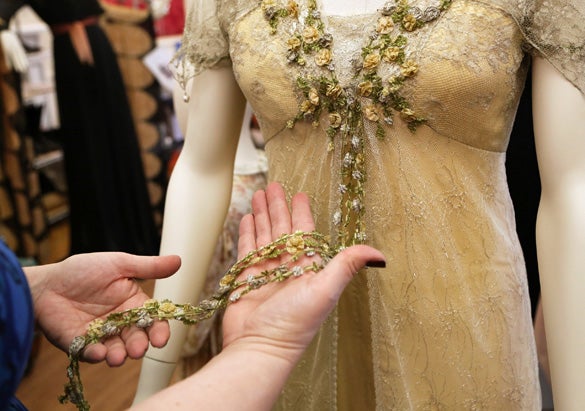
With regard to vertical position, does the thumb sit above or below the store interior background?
above

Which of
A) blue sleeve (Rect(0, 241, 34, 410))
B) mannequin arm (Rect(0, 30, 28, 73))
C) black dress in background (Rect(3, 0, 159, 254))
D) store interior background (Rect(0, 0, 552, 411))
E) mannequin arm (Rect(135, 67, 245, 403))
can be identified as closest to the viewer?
blue sleeve (Rect(0, 241, 34, 410))

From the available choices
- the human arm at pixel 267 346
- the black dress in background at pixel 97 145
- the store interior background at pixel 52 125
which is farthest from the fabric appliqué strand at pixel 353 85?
the black dress in background at pixel 97 145

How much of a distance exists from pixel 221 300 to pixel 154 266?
0.10 m

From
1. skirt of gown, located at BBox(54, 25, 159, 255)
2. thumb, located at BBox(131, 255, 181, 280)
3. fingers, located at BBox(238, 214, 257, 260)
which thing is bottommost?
skirt of gown, located at BBox(54, 25, 159, 255)

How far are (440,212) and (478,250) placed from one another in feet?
0.27

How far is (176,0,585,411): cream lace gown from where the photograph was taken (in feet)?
2.59

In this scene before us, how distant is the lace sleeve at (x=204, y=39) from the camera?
3.15 feet

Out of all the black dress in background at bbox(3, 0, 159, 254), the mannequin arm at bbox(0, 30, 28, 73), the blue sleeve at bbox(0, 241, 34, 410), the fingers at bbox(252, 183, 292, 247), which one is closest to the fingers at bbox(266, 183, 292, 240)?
the fingers at bbox(252, 183, 292, 247)

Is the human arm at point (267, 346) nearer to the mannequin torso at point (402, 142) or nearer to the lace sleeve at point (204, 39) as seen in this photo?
the mannequin torso at point (402, 142)

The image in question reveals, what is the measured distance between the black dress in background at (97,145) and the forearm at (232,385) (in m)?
2.66

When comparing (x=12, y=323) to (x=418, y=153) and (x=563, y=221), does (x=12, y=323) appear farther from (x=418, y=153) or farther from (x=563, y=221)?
(x=563, y=221)

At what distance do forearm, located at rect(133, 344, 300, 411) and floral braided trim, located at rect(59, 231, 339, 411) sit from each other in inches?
4.8

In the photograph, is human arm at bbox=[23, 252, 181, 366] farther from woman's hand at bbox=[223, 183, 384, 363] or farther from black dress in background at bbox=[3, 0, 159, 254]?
black dress in background at bbox=[3, 0, 159, 254]

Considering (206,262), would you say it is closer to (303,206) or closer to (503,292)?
(303,206)
